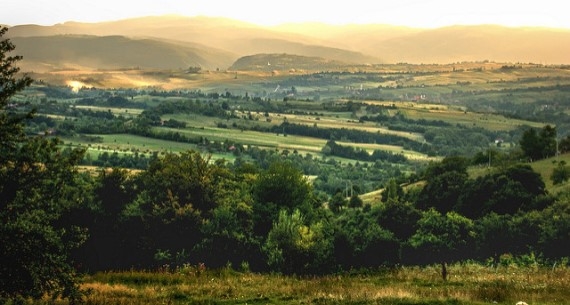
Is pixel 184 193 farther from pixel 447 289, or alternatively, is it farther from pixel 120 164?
pixel 120 164

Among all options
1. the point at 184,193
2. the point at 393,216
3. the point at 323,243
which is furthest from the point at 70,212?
the point at 393,216

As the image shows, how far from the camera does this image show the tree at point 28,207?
30609mm

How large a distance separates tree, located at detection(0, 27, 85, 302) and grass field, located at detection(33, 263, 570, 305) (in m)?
2.49

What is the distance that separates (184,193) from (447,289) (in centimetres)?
6718

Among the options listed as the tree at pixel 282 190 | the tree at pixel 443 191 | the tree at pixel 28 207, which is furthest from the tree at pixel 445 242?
the tree at pixel 28 207

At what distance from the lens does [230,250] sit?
92438 millimetres

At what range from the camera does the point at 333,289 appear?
3472 centimetres

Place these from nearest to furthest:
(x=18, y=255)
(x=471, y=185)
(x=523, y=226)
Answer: (x=18, y=255)
(x=523, y=226)
(x=471, y=185)

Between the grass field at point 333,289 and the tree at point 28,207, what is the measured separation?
→ 2488 millimetres

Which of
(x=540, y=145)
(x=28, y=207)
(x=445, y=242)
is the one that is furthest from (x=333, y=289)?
(x=540, y=145)

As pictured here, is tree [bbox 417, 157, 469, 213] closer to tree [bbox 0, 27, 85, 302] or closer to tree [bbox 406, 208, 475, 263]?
tree [bbox 406, 208, 475, 263]

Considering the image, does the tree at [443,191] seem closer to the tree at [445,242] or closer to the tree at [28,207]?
the tree at [445,242]

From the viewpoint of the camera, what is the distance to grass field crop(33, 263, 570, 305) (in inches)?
1246

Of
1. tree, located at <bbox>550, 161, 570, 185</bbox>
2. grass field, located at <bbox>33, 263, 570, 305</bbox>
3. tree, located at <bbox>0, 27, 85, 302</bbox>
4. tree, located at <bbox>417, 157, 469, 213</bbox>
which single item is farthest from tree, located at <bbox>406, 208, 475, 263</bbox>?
tree, located at <bbox>0, 27, 85, 302</bbox>
